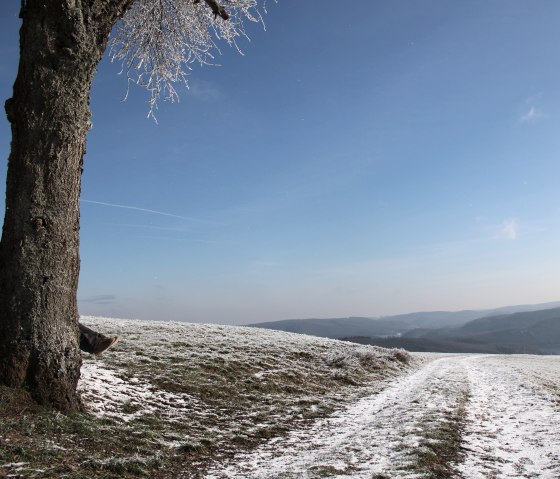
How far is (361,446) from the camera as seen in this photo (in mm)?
8906

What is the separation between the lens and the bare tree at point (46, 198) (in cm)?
752

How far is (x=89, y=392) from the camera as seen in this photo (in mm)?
9977

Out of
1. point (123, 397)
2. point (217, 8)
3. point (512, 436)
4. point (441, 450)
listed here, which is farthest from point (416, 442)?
point (217, 8)

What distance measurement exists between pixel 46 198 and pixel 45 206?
15cm

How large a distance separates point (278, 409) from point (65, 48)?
424 inches

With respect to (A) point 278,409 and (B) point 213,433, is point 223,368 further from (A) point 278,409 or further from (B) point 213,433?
(B) point 213,433

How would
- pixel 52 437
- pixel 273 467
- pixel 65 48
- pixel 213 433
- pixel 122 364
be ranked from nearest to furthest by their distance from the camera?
pixel 52 437 < pixel 273 467 < pixel 65 48 < pixel 213 433 < pixel 122 364

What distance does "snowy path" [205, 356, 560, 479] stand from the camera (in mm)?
7195

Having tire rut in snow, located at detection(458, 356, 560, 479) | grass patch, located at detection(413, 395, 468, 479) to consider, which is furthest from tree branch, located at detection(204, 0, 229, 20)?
tire rut in snow, located at detection(458, 356, 560, 479)

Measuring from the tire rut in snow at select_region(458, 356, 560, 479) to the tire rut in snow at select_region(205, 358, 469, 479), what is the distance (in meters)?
0.69

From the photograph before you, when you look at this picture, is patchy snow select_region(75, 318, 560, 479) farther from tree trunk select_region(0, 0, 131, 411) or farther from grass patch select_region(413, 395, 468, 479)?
tree trunk select_region(0, 0, 131, 411)

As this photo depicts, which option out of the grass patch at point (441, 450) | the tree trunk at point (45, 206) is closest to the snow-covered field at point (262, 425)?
the grass patch at point (441, 450)

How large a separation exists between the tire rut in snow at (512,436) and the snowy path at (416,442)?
0.6 inches

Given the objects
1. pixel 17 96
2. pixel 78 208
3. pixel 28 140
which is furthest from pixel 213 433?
pixel 17 96
